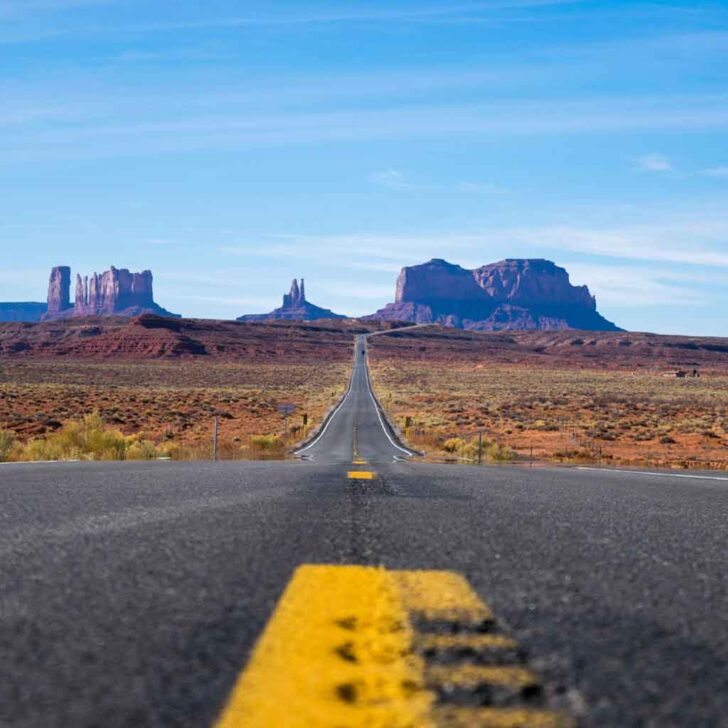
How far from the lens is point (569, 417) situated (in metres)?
56.6

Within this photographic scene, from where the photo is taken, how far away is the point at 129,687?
5.78 feet

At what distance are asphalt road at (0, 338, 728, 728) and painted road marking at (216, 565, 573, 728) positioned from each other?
2.6 inches

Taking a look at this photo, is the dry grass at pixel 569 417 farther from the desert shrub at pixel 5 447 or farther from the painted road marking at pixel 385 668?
the painted road marking at pixel 385 668

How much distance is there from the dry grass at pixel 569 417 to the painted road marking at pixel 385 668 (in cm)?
2404

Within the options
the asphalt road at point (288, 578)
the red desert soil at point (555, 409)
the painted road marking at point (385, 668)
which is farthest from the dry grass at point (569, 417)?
the painted road marking at point (385, 668)

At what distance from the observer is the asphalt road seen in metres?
1.74

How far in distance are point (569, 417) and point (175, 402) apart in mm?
28728

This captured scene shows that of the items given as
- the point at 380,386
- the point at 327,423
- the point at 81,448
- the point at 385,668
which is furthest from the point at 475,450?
the point at 380,386

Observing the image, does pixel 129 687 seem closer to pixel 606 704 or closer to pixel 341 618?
pixel 341 618

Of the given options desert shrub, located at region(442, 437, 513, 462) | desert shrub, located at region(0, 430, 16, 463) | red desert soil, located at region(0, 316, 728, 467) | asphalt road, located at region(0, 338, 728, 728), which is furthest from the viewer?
red desert soil, located at region(0, 316, 728, 467)

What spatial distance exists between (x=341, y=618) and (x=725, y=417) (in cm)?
5769

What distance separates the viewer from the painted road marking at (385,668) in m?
1.56

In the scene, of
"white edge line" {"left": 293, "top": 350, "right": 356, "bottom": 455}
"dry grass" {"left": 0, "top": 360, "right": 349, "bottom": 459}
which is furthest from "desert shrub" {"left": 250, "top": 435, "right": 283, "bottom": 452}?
"white edge line" {"left": 293, "top": 350, "right": 356, "bottom": 455}

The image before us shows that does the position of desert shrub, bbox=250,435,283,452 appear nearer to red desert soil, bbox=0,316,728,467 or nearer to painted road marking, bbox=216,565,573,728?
red desert soil, bbox=0,316,728,467
